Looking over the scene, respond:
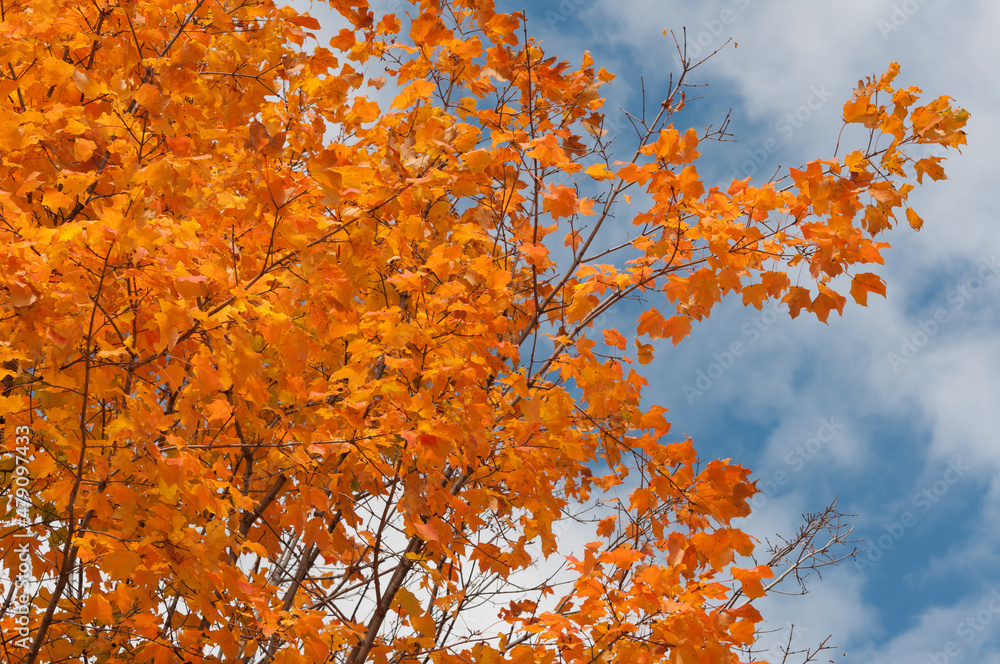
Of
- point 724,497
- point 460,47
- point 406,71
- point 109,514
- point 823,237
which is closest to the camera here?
point 109,514

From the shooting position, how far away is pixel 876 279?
3502 mm

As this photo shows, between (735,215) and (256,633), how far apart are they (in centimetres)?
325

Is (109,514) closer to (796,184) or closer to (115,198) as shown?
(115,198)

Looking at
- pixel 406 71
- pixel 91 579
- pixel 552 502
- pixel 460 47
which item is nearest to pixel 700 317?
pixel 552 502

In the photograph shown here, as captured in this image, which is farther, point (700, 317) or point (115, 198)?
point (700, 317)

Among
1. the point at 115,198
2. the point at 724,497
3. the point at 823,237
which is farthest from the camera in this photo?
the point at 724,497

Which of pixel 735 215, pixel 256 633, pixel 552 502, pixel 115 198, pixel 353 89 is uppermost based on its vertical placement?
pixel 353 89

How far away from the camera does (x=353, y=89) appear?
15.6ft

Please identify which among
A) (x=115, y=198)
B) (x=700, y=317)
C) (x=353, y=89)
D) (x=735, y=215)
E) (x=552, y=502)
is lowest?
(x=552, y=502)

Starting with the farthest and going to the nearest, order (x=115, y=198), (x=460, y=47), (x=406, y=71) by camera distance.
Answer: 1. (x=406, y=71)
2. (x=460, y=47)
3. (x=115, y=198)

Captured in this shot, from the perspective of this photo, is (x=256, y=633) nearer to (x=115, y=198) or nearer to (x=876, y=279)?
(x=115, y=198)

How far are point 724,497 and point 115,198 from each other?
130 inches

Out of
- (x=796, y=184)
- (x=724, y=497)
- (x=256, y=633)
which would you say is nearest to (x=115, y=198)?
(x=256, y=633)

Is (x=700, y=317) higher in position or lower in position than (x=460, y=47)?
lower
